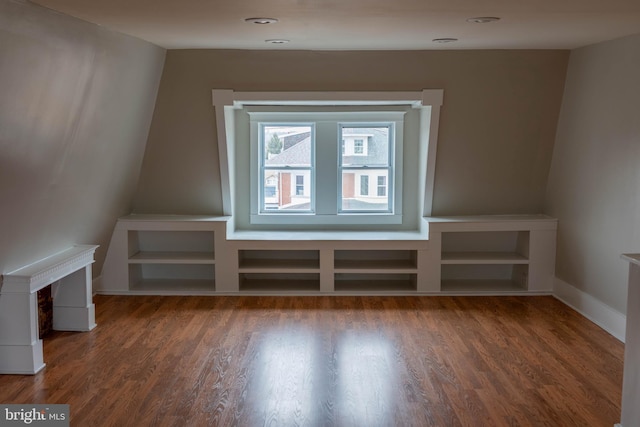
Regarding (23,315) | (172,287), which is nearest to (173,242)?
(172,287)

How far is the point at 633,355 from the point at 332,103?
12.5 ft

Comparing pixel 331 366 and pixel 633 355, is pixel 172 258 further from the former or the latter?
A: pixel 633 355

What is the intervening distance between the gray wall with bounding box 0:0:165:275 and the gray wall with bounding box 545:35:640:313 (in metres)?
3.61

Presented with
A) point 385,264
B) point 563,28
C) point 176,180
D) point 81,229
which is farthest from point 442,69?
point 81,229

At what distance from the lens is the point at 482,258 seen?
659 centimetres

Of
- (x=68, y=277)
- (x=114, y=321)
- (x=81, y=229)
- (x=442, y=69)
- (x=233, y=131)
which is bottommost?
(x=114, y=321)

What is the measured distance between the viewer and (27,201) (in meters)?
4.28

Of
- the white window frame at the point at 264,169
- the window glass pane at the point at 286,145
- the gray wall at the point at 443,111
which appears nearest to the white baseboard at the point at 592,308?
the gray wall at the point at 443,111

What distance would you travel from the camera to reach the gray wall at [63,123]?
141 inches

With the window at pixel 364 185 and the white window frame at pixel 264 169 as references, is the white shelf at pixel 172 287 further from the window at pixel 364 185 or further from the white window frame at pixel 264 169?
the window at pixel 364 185

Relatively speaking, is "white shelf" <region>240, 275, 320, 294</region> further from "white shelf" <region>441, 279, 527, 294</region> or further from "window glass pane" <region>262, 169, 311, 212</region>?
"white shelf" <region>441, 279, 527, 294</region>

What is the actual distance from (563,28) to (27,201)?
3699 millimetres

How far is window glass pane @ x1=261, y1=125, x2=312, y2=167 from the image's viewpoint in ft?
22.9

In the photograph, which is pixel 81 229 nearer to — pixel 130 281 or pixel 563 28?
pixel 130 281
